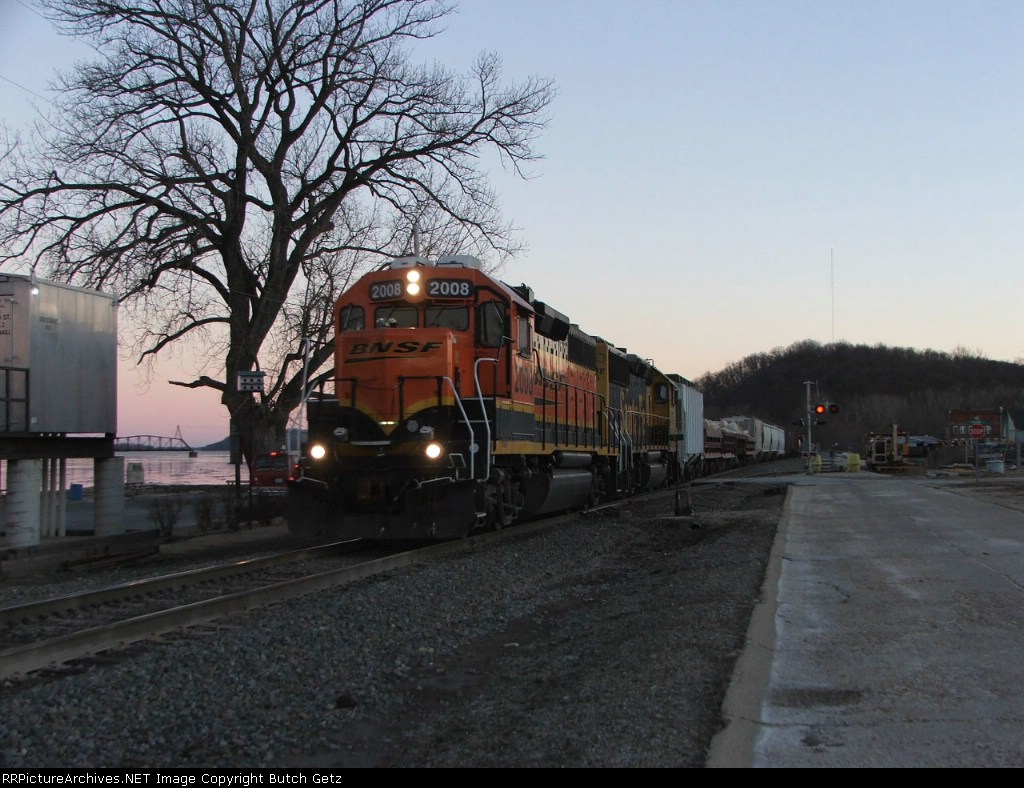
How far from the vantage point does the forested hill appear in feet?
470

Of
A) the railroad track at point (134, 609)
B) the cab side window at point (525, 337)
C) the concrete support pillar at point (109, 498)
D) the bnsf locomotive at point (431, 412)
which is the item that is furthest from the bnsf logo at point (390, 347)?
the concrete support pillar at point (109, 498)

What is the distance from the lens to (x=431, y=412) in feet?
40.3

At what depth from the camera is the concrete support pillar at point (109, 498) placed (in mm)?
14500

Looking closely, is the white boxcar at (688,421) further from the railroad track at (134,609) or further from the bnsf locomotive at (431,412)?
the railroad track at (134,609)

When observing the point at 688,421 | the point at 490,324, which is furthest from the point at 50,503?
the point at 688,421

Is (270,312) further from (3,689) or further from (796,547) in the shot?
(3,689)

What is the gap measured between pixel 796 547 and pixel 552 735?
8.25 meters

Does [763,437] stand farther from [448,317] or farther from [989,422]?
[448,317]

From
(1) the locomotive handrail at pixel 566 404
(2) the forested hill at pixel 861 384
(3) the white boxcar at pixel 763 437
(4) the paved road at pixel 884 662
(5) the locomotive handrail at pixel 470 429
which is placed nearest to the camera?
(4) the paved road at pixel 884 662

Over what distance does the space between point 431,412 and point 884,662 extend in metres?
7.55

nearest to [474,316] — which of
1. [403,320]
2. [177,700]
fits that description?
[403,320]

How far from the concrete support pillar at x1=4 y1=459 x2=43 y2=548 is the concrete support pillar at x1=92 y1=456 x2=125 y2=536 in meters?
1.35

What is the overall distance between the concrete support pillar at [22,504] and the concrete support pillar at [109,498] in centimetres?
135

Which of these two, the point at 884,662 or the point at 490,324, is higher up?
the point at 490,324
